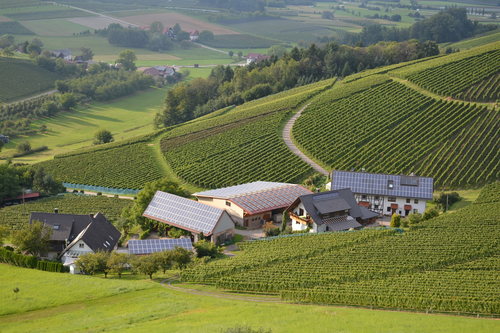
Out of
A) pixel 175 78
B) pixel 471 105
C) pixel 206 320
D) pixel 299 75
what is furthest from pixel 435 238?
pixel 175 78

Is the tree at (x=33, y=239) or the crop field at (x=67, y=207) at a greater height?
the tree at (x=33, y=239)

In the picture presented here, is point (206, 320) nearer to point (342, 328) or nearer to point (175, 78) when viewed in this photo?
point (342, 328)

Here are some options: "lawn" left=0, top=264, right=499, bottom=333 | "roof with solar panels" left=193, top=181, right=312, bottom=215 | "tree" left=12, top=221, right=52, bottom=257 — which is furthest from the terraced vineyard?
"tree" left=12, top=221, right=52, bottom=257

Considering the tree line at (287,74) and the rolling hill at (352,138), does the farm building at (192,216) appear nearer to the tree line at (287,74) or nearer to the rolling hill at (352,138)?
the rolling hill at (352,138)

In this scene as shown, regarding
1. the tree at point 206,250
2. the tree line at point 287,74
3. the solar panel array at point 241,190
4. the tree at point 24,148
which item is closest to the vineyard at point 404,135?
the solar panel array at point 241,190

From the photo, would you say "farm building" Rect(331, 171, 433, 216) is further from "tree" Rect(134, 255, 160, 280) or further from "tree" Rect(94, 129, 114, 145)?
"tree" Rect(94, 129, 114, 145)

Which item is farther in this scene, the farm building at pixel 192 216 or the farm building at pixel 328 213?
the farm building at pixel 328 213
